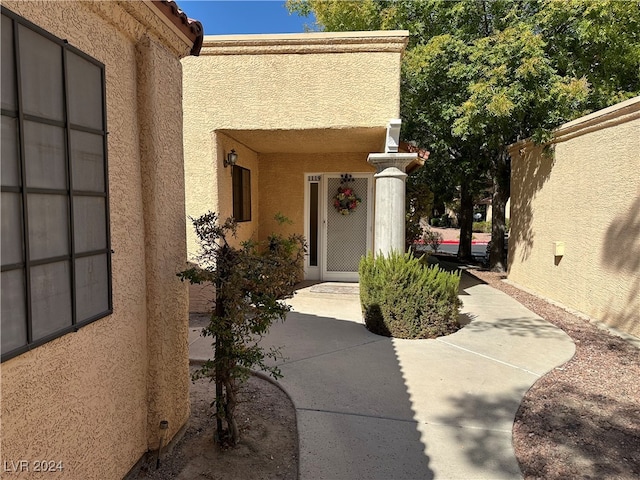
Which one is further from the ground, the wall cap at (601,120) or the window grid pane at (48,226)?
the wall cap at (601,120)

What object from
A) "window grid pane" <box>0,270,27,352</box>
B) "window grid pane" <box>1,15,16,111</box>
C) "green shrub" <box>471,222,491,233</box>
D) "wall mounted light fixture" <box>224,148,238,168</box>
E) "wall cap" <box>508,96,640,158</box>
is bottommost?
"green shrub" <box>471,222,491,233</box>

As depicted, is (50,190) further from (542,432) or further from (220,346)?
(542,432)

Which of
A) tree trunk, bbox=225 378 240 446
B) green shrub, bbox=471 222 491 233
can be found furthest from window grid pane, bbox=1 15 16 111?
green shrub, bbox=471 222 491 233

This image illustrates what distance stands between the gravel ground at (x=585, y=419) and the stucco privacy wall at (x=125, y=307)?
2815 mm

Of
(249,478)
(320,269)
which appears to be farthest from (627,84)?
(249,478)

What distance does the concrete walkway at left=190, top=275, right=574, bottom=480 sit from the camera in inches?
120

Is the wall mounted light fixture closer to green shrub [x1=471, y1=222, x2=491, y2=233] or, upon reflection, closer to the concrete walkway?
the concrete walkway

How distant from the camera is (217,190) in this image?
266 inches

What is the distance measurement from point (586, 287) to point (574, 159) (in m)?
2.38

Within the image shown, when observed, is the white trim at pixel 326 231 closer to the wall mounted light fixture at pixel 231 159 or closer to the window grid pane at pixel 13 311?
the wall mounted light fixture at pixel 231 159

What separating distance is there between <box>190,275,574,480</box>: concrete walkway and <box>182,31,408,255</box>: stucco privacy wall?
3.07 metres

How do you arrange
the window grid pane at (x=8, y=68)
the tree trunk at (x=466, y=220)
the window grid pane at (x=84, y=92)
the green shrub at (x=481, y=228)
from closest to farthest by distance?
1. the window grid pane at (x=8, y=68)
2. the window grid pane at (x=84, y=92)
3. the tree trunk at (x=466, y=220)
4. the green shrub at (x=481, y=228)

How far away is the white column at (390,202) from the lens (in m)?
6.78

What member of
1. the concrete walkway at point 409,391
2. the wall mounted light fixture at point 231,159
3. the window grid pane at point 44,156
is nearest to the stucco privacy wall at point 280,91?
the wall mounted light fixture at point 231,159
